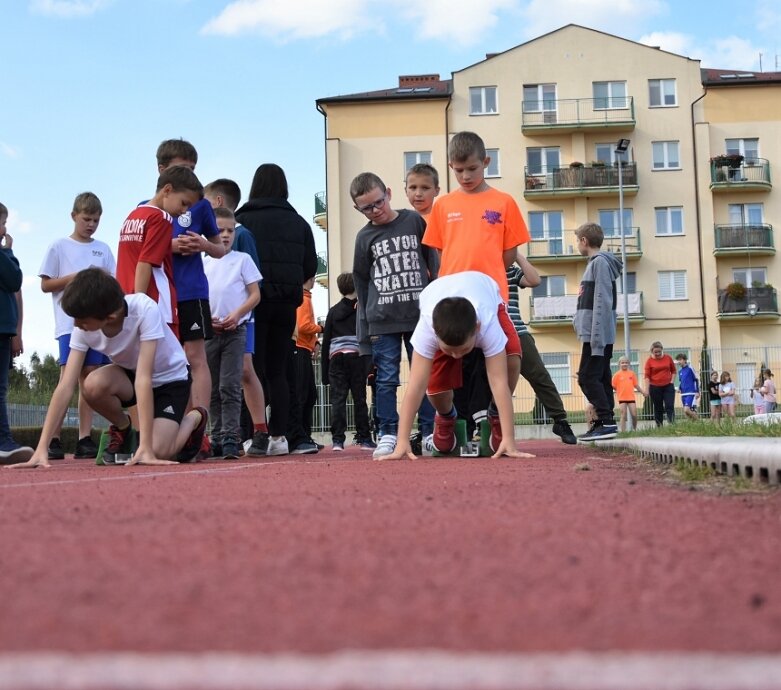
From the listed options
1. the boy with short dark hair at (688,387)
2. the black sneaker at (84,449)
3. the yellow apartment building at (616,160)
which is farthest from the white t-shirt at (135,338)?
the yellow apartment building at (616,160)

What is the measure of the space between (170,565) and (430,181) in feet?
19.5

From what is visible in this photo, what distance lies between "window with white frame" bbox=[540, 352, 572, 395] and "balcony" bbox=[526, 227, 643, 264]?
7.90 m

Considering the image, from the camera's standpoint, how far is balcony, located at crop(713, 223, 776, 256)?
44.4 m

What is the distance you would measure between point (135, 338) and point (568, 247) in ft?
131

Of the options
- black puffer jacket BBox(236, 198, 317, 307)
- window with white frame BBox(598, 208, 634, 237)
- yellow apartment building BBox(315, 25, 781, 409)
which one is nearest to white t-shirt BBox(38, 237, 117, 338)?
black puffer jacket BBox(236, 198, 317, 307)

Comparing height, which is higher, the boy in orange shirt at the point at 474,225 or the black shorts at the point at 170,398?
the boy in orange shirt at the point at 474,225

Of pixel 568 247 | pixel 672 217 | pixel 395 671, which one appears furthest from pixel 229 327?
pixel 672 217

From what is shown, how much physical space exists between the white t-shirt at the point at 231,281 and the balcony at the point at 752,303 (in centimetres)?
3869

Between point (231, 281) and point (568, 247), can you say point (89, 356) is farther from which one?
point (568, 247)

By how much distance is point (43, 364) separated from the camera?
177ft

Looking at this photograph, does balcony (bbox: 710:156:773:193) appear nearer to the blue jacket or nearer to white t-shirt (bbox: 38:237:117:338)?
white t-shirt (bbox: 38:237:117:338)

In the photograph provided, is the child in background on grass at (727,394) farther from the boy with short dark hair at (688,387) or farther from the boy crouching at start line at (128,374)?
the boy crouching at start line at (128,374)

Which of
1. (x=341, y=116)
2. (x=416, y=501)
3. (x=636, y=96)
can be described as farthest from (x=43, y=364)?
(x=416, y=501)

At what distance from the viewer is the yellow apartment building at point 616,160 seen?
4475cm
